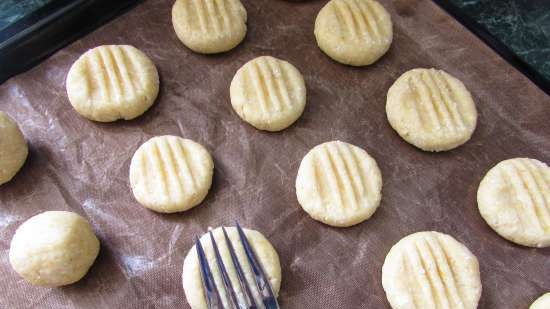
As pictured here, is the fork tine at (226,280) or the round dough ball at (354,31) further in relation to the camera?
the round dough ball at (354,31)

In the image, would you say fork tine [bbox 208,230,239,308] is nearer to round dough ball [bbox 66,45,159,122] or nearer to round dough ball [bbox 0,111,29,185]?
round dough ball [bbox 66,45,159,122]

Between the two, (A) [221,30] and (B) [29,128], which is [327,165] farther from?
(B) [29,128]

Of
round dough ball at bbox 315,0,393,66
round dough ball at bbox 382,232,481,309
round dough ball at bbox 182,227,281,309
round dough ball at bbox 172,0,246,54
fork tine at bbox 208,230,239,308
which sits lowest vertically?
round dough ball at bbox 382,232,481,309

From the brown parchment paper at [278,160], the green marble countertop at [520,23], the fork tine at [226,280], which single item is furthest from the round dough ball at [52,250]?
the green marble countertop at [520,23]

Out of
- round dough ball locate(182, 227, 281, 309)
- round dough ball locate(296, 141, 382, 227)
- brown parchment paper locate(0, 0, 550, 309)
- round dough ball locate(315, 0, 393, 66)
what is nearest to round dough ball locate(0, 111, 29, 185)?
brown parchment paper locate(0, 0, 550, 309)

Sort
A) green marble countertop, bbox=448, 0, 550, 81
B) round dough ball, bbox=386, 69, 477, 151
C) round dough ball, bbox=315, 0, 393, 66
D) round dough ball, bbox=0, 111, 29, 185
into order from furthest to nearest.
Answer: green marble countertop, bbox=448, 0, 550, 81 → round dough ball, bbox=315, 0, 393, 66 → round dough ball, bbox=386, 69, 477, 151 → round dough ball, bbox=0, 111, 29, 185

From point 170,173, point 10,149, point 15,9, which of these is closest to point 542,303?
point 170,173

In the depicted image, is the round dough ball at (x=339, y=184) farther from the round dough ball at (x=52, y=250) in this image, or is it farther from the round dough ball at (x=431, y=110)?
the round dough ball at (x=52, y=250)
